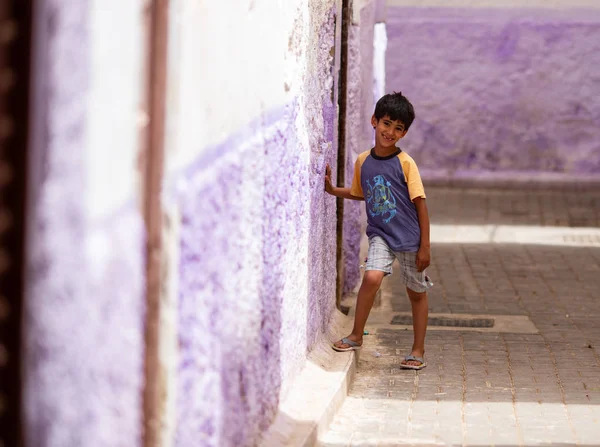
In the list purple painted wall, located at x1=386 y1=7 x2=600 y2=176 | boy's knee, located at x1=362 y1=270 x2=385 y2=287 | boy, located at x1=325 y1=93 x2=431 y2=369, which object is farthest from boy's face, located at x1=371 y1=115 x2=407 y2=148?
purple painted wall, located at x1=386 y1=7 x2=600 y2=176

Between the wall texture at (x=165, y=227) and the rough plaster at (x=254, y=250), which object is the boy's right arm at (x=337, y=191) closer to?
the rough plaster at (x=254, y=250)

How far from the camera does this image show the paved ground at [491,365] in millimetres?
4715

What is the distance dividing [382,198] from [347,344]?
34.0 inches

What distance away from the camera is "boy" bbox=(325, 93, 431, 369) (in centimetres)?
568

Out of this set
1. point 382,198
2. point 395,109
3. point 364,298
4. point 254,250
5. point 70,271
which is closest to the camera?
point 70,271

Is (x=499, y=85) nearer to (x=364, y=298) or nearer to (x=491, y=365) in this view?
(x=491, y=365)

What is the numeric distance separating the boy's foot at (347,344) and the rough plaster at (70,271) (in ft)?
11.0

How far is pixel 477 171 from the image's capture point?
16062 mm

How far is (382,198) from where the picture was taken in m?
5.75

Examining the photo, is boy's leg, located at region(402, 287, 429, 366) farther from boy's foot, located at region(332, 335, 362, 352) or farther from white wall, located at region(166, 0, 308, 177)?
white wall, located at region(166, 0, 308, 177)

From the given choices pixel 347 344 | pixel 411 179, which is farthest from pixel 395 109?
pixel 347 344

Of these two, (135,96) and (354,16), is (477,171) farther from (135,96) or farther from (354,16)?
(135,96)

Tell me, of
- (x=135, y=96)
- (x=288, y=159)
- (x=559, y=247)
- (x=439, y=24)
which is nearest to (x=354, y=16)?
(x=288, y=159)

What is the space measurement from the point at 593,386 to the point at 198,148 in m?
3.28
